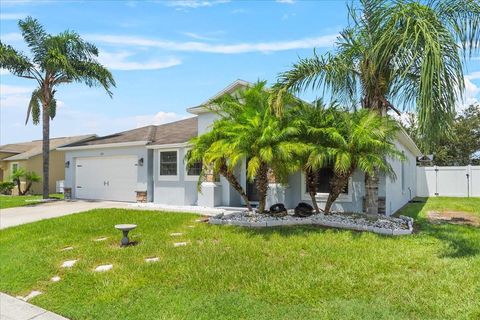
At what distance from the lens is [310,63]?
9570 millimetres

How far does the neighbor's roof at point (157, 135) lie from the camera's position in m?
16.6

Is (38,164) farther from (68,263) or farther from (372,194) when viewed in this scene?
(372,194)

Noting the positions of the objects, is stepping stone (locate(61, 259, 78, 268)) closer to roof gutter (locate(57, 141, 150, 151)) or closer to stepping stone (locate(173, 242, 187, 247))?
stepping stone (locate(173, 242, 187, 247))

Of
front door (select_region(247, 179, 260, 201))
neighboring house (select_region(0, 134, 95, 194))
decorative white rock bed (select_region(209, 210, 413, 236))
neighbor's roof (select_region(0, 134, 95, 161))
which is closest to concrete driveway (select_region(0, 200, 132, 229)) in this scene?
front door (select_region(247, 179, 260, 201))

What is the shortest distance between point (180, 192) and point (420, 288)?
11.8m

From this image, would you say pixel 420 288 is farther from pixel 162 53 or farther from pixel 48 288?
pixel 162 53

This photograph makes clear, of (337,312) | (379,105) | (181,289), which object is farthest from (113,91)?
(337,312)

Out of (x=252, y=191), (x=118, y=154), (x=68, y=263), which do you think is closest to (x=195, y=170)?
(x=252, y=191)

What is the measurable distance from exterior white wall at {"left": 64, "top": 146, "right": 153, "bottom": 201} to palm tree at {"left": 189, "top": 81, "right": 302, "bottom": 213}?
23.7ft

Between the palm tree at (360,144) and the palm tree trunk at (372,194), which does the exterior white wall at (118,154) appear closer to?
the palm tree at (360,144)

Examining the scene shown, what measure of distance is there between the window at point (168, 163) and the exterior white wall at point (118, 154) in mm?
1002

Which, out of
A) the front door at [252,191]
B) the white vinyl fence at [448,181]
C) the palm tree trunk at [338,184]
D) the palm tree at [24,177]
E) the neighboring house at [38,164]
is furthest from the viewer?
the neighboring house at [38,164]

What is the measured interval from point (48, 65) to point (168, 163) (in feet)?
29.2

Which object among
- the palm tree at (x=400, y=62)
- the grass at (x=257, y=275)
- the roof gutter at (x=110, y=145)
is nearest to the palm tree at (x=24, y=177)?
the roof gutter at (x=110, y=145)
